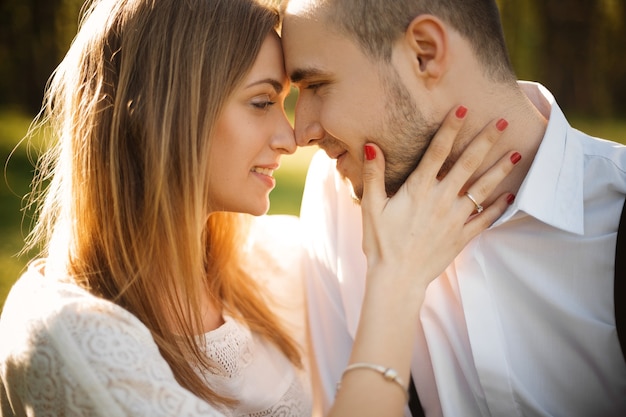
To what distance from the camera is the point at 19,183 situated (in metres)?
7.17

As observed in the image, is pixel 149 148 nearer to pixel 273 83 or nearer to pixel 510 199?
pixel 273 83

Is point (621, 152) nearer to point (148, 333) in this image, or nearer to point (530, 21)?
point (148, 333)

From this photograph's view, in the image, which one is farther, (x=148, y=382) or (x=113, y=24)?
(x=113, y=24)

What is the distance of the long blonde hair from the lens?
212cm

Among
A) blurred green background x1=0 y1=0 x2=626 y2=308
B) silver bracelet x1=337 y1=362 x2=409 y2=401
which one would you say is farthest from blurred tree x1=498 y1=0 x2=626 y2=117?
silver bracelet x1=337 y1=362 x2=409 y2=401

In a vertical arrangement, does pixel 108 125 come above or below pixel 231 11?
below

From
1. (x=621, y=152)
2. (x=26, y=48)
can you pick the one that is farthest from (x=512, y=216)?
(x=26, y=48)

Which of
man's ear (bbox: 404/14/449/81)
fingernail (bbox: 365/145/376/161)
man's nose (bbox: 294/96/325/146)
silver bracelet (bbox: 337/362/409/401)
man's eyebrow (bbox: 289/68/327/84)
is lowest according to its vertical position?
silver bracelet (bbox: 337/362/409/401)

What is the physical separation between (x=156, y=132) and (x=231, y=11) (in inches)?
20.9

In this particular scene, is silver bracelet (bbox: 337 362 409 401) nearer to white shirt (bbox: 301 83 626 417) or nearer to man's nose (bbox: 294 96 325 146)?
white shirt (bbox: 301 83 626 417)

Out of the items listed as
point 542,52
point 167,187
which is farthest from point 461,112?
point 542,52

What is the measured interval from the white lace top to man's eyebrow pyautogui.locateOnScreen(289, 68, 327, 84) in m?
1.06

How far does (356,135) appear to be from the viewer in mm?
2305

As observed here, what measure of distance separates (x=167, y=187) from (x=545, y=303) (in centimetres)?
140
